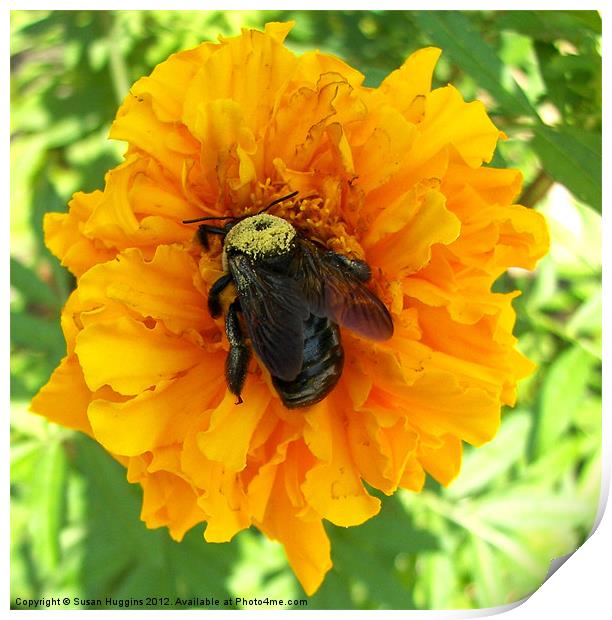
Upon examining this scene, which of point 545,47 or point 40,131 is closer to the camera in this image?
point 545,47

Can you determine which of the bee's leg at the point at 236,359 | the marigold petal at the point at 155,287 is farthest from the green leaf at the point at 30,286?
the bee's leg at the point at 236,359

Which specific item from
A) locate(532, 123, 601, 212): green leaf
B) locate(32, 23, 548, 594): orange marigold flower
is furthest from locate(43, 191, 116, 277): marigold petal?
locate(532, 123, 601, 212): green leaf

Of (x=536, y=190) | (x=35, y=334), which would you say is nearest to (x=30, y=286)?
(x=35, y=334)

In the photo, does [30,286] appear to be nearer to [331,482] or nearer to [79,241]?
[79,241]

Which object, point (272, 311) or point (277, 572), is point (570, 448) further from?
point (272, 311)

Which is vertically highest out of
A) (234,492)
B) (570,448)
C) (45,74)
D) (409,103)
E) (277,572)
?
(409,103)

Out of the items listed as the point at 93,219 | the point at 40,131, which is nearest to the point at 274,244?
the point at 93,219

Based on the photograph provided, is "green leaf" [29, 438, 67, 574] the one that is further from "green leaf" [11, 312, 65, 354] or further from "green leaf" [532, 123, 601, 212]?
"green leaf" [532, 123, 601, 212]

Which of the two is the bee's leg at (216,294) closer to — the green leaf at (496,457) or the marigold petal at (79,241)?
the marigold petal at (79,241)
